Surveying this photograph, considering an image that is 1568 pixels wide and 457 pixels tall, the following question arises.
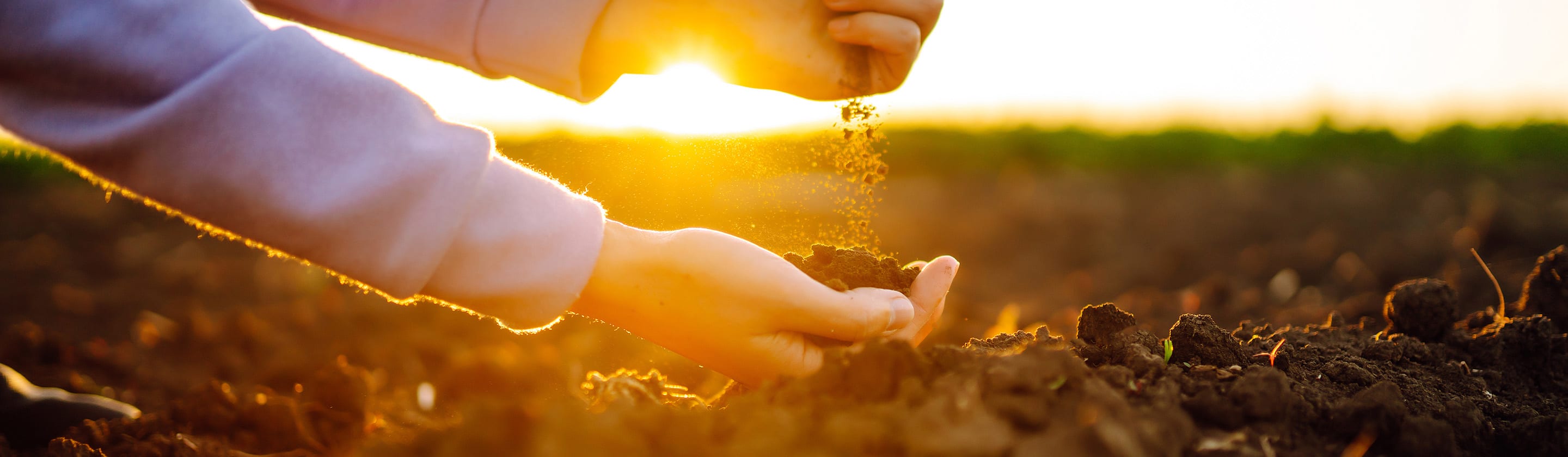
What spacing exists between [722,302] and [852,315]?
27 centimetres

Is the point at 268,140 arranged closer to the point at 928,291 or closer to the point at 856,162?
the point at 856,162

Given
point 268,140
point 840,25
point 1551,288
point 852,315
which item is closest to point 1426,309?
point 1551,288

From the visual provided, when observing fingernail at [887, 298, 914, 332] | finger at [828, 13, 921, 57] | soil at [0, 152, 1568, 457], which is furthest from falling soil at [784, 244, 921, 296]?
finger at [828, 13, 921, 57]

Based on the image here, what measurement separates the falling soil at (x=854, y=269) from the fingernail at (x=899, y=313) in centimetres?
12

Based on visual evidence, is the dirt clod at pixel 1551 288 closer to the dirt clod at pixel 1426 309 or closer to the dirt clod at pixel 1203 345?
the dirt clod at pixel 1426 309

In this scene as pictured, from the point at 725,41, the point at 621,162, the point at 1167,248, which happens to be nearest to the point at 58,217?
the point at 621,162

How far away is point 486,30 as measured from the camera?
165cm

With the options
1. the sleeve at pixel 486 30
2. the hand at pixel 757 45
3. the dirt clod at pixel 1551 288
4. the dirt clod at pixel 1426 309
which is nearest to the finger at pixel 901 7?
the hand at pixel 757 45

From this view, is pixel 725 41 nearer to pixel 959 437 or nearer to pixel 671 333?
pixel 671 333

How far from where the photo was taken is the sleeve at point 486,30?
1645 millimetres

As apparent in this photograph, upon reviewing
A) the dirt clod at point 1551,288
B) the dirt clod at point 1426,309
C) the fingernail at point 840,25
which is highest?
the fingernail at point 840,25

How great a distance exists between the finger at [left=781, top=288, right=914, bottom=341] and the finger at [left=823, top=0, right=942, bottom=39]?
58 cm

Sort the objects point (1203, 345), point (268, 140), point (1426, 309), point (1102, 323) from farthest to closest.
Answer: point (1426, 309) < point (1102, 323) < point (1203, 345) < point (268, 140)

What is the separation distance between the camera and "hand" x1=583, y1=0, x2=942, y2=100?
1.68m
